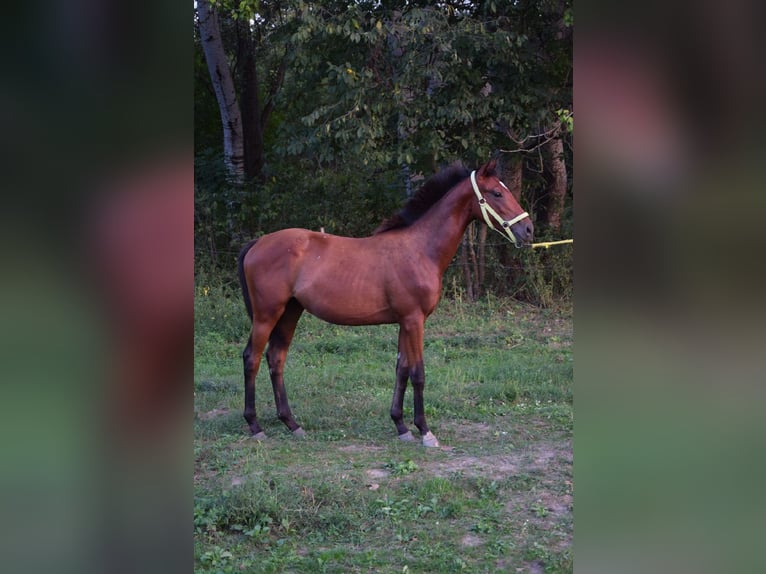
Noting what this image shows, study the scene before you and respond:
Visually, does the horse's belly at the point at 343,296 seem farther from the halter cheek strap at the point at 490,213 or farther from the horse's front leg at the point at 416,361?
the halter cheek strap at the point at 490,213

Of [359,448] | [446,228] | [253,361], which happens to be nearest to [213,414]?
[253,361]

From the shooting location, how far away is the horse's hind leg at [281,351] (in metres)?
5.29

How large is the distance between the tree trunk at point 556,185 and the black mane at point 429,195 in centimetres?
534

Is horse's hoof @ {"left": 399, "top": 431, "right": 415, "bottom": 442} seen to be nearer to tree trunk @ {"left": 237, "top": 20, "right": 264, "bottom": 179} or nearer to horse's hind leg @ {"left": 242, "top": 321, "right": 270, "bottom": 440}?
horse's hind leg @ {"left": 242, "top": 321, "right": 270, "bottom": 440}

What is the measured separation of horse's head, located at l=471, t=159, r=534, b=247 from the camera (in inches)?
202

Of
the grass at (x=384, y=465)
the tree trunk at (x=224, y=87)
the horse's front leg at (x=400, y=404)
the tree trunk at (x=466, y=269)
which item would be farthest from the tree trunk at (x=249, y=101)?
the horse's front leg at (x=400, y=404)

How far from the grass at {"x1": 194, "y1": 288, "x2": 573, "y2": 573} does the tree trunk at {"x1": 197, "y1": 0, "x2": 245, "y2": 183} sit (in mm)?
4085

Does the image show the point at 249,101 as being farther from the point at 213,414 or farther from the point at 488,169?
the point at 488,169

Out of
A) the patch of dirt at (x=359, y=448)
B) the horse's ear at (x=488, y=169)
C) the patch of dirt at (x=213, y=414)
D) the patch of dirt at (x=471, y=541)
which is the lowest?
the patch of dirt at (x=471, y=541)

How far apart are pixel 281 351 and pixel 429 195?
5.11 ft

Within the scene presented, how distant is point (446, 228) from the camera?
206 inches

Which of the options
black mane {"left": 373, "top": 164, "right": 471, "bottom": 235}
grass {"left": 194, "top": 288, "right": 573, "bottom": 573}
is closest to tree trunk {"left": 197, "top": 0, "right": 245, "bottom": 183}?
grass {"left": 194, "top": 288, "right": 573, "bottom": 573}
